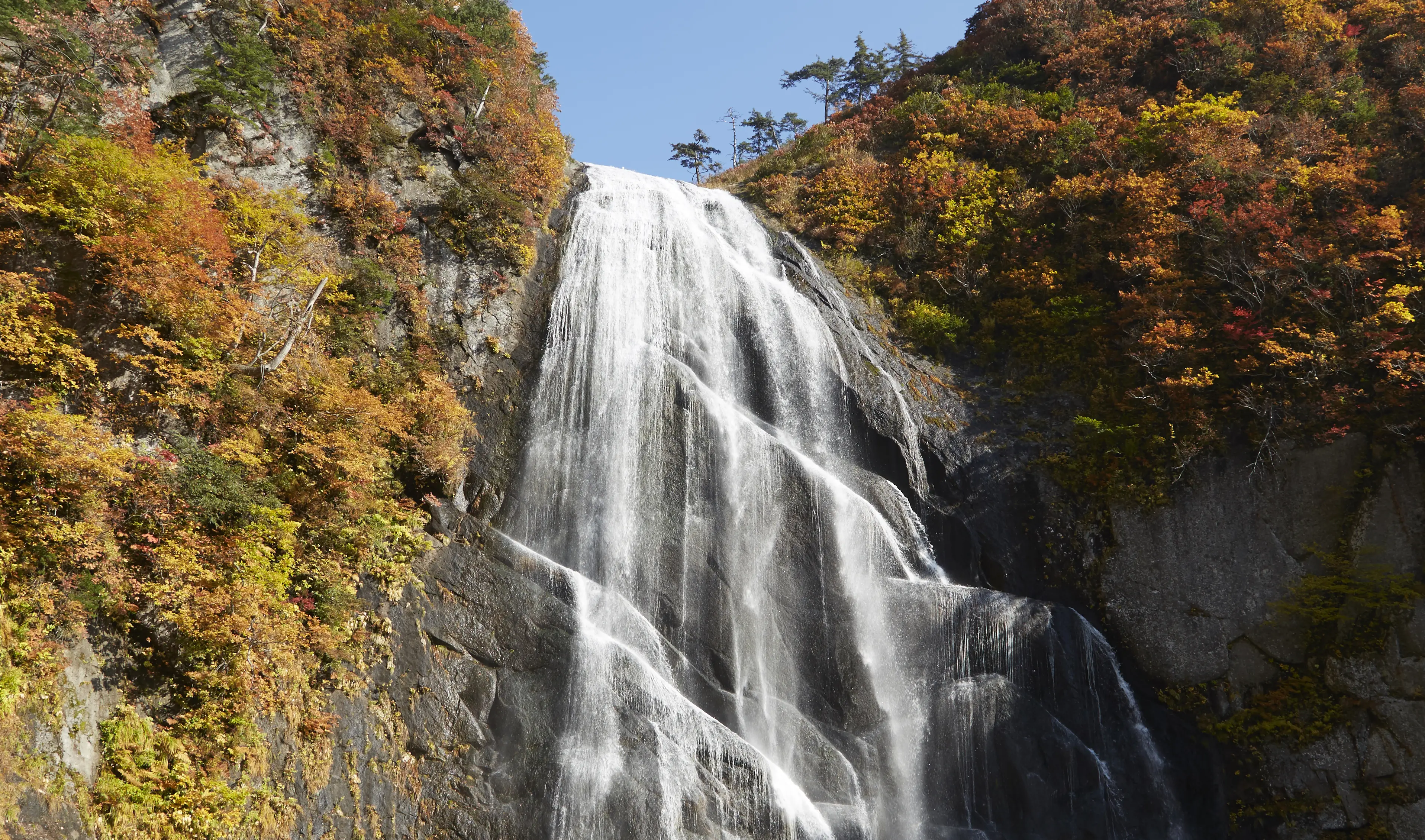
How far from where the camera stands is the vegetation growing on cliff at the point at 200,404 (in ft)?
24.4

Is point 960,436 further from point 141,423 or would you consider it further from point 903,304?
point 141,423

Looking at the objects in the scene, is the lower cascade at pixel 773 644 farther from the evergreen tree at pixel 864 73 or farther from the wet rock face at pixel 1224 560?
the evergreen tree at pixel 864 73

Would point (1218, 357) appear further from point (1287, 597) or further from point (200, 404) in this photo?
point (200, 404)

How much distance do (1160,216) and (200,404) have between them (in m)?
19.4

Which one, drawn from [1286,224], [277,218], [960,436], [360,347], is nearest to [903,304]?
[960,436]

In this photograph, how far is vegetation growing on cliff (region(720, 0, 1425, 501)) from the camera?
43.5 ft

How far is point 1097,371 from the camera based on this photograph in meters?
15.7

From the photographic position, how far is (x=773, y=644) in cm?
1215

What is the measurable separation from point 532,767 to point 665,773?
1.90 metres

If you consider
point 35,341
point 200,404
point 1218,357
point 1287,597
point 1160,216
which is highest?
point 1160,216

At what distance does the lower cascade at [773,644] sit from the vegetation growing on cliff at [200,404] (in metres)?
2.85

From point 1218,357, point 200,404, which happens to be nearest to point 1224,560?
point 1218,357

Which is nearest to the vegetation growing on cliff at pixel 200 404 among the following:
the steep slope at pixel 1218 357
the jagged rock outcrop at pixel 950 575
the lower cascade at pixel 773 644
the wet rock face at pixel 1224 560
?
the jagged rock outcrop at pixel 950 575

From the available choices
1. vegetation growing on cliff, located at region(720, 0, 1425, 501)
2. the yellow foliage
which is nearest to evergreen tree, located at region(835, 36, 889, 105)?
vegetation growing on cliff, located at region(720, 0, 1425, 501)
